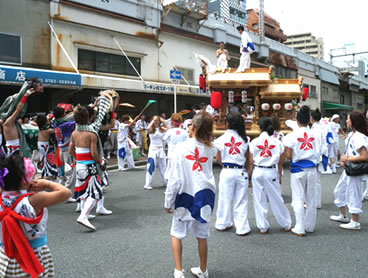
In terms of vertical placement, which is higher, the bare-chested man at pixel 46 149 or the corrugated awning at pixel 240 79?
the corrugated awning at pixel 240 79

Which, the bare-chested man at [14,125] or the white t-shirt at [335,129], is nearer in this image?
the bare-chested man at [14,125]

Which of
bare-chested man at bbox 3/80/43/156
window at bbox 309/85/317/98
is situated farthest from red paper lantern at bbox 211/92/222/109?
window at bbox 309/85/317/98

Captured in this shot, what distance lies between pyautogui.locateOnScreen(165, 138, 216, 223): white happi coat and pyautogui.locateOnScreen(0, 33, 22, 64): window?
38.8 feet

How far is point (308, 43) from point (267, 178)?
99.5 meters

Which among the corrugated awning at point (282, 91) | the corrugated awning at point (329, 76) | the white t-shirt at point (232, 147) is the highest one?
the corrugated awning at point (329, 76)

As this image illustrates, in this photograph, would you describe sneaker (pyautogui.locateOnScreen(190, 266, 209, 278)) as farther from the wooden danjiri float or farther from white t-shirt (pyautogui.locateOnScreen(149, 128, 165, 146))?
the wooden danjiri float

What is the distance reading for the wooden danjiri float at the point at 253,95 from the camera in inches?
450

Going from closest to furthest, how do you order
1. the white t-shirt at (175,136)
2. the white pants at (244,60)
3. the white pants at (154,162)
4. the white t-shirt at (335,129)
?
1. the white t-shirt at (175,136)
2. the white pants at (154,162)
3. the white t-shirt at (335,129)
4. the white pants at (244,60)

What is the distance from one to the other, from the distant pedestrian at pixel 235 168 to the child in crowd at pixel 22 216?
106 inches

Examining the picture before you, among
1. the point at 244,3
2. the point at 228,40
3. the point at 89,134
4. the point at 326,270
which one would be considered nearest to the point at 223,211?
the point at 326,270

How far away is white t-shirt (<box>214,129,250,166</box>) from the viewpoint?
4551 millimetres

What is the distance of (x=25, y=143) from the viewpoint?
17.8 feet

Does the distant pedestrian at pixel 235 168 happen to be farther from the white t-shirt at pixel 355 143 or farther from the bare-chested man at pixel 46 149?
the bare-chested man at pixel 46 149

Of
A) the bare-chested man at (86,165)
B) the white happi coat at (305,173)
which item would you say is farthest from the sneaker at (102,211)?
the white happi coat at (305,173)
